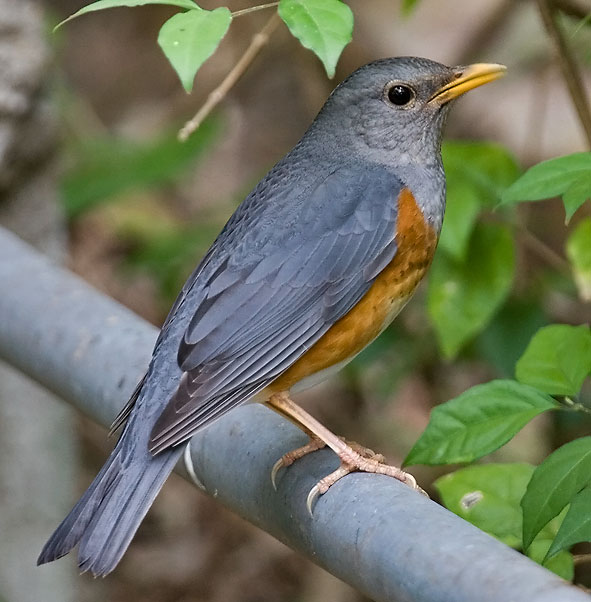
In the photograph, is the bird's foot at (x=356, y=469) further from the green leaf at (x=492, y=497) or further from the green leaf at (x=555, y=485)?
the green leaf at (x=555, y=485)

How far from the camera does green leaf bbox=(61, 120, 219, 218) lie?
6.04 m

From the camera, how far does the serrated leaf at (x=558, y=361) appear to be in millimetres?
2697

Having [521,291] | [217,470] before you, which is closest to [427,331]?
[521,291]

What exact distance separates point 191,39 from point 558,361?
1.13m

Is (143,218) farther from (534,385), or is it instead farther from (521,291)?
(534,385)

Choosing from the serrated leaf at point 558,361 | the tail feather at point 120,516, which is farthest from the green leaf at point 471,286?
the tail feather at point 120,516

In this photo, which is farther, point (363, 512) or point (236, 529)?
point (236, 529)

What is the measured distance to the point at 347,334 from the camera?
3389mm

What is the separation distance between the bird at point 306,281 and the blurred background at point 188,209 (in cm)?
37

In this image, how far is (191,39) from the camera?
245 cm

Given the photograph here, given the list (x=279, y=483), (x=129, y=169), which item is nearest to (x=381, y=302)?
(x=279, y=483)

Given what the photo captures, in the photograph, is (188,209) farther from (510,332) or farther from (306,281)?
(306,281)

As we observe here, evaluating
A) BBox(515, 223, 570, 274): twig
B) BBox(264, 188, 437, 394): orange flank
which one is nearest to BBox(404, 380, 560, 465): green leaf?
BBox(264, 188, 437, 394): orange flank

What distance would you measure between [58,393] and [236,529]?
3849 mm
